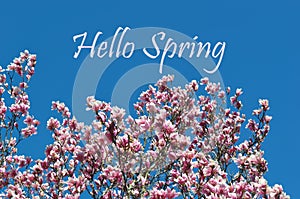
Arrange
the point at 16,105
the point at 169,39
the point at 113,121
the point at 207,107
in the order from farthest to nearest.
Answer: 1. the point at 207,107
2. the point at 16,105
3. the point at 169,39
4. the point at 113,121

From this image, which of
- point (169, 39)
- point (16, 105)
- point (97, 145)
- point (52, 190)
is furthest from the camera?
point (16, 105)

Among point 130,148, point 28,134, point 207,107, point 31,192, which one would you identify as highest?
point 207,107

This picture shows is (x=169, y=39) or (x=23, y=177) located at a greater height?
(x=169, y=39)

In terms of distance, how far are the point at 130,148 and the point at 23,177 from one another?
3.09 m

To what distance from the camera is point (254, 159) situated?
5.48 metres

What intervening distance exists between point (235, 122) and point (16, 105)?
13.0ft

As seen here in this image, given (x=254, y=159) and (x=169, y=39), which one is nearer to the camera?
(x=254, y=159)

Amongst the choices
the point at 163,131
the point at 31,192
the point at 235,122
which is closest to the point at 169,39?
the point at 163,131

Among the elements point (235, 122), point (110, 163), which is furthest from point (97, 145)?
point (235, 122)

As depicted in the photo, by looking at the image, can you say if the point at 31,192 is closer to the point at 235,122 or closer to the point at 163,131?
the point at 163,131

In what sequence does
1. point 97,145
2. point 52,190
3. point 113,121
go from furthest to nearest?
point 52,190 → point 97,145 → point 113,121

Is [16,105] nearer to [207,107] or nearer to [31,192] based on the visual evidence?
[31,192]

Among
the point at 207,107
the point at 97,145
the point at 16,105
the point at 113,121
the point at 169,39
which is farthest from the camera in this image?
the point at 207,107

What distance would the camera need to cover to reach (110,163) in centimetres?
549
